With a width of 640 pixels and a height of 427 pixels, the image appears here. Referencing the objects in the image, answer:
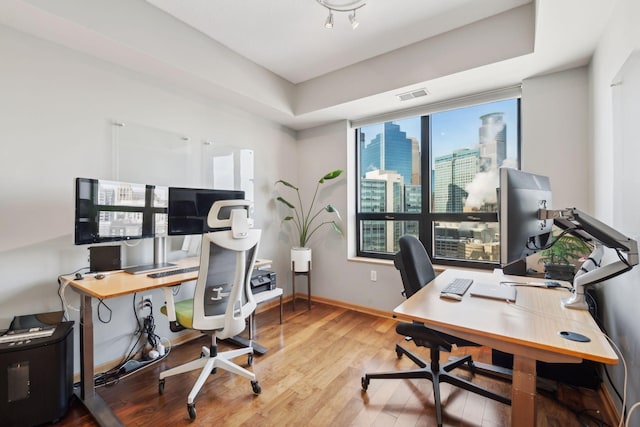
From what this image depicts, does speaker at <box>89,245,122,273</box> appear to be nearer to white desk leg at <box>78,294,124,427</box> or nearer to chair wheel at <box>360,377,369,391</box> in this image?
white desk leg at <box>78,294,124,427</box>

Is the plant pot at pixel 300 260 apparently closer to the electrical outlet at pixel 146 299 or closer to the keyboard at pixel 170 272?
the keyboard at pixel 170 272

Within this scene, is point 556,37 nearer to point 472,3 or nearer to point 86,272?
point 472,3

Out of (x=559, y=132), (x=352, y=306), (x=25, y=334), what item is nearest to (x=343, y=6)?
(x=559, y=132)

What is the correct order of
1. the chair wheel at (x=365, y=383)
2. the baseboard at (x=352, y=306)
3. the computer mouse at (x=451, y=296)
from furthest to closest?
the baseboard at (x=352, y=306) < the chair wheel at (x=365, y=383) < the computer mouse at (x=451, y=296)

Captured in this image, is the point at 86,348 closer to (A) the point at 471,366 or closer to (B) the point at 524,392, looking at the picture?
(B) the point at 524,392

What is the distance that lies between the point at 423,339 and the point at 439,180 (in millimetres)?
2080

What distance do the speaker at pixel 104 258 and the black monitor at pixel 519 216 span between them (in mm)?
2518

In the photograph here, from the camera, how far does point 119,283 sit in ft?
6.17

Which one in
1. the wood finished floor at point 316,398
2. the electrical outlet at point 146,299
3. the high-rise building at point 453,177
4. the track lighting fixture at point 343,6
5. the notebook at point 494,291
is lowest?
the wood finished floor at point 316,398

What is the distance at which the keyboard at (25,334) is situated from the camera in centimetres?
164

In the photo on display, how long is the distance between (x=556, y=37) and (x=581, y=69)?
0.62 meters

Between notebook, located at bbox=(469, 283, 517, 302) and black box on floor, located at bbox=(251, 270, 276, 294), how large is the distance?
178 centimetres

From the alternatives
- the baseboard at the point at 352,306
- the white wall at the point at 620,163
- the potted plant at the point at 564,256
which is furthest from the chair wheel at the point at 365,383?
the potted plant at the point at 564,256

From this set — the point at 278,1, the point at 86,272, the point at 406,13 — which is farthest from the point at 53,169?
the point at 406,13
